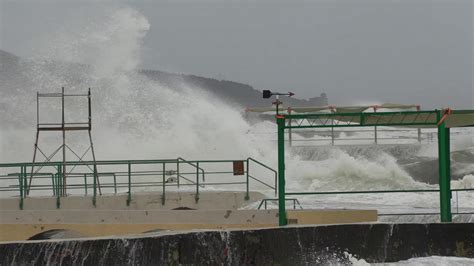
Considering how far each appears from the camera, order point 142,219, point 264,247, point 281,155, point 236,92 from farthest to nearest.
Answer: point 236,92, point 142,219, point 281,155, point 264,247

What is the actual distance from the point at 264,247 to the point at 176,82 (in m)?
53.5

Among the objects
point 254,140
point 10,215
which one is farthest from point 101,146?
point 10,215

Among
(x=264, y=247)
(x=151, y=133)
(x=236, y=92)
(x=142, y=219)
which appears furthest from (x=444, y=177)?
(x=236, y=92)

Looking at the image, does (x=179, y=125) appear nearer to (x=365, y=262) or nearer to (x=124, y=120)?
(x=124, y=120)

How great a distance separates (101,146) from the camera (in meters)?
42.7

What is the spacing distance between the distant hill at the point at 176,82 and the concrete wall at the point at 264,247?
118ft

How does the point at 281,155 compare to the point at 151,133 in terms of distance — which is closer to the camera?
the point at 281,155

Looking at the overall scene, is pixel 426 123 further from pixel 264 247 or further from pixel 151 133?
pixel 151 133

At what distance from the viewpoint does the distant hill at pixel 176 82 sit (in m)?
50.9

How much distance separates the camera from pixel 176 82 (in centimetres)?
6278

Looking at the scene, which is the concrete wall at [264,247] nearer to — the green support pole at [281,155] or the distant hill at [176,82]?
the green support pole at [281,155]

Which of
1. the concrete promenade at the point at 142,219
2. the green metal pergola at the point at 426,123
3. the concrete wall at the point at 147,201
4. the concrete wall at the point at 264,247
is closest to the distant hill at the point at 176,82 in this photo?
the concrete wall at the point at 147,201

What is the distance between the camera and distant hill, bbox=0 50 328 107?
5092 centimetres

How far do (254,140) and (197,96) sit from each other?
23.8ft
